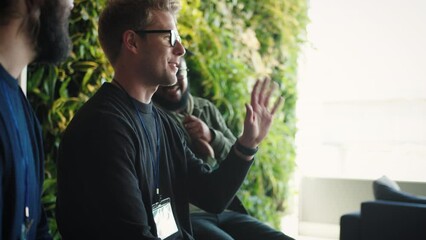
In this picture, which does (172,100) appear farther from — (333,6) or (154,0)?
(333,6)

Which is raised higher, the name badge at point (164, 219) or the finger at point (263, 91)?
the finger at point (263, 91)

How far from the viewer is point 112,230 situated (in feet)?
3.48

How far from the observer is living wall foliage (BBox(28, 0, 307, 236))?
6.49 ft

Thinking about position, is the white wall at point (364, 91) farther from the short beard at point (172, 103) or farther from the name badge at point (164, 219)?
the name badge at point (164, 219)

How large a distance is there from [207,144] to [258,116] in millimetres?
725

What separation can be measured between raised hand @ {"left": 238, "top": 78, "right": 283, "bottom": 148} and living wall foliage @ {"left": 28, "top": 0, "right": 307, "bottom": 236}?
0.88 m

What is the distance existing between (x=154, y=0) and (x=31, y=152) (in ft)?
2.08

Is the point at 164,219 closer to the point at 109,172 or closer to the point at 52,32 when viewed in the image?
the point at 109,172

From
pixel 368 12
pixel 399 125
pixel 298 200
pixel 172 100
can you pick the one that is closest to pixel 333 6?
pixel 368 12

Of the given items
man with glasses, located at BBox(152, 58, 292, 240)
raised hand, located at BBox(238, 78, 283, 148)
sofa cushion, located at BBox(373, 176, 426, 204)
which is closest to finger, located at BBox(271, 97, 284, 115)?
raised hand, located at BBox(238, 78, 283, 148)

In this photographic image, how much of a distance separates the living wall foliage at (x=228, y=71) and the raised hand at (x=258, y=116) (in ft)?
2.88

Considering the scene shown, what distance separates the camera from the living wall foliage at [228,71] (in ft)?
6.49

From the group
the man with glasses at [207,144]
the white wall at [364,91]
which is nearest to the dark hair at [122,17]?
the man with glasses at [207,144]

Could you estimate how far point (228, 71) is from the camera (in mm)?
3016
